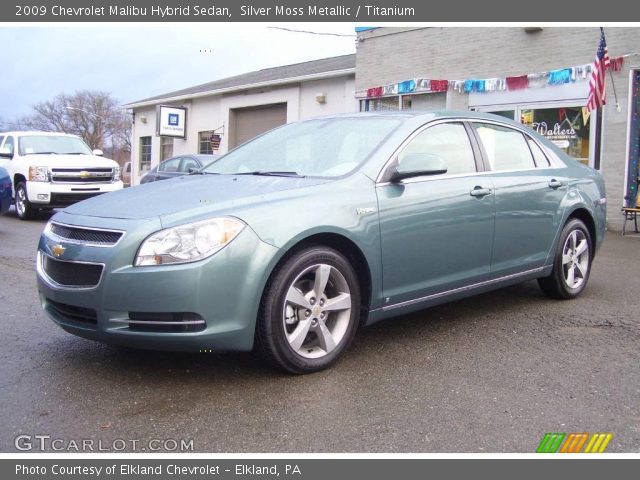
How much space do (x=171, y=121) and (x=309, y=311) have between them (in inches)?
889

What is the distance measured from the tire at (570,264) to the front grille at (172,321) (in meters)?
3.32

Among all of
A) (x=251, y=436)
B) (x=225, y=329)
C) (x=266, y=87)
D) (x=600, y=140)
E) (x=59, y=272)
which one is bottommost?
(x=251, y=436)

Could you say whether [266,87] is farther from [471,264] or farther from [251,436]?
[251,436]

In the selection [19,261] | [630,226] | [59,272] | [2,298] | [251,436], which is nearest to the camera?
[251,436]

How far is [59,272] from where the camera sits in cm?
353

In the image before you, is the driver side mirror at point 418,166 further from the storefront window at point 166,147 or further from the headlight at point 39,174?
the storefront window at point 166,147

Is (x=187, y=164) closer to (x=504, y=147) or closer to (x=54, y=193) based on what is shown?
(x=54, y=193)

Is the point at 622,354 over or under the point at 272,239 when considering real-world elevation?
under

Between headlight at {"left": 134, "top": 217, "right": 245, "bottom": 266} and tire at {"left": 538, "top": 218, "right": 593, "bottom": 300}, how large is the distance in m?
3.19

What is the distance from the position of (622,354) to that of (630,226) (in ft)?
28.7

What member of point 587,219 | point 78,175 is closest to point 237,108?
point 78,175

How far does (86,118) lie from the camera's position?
66.1 metres

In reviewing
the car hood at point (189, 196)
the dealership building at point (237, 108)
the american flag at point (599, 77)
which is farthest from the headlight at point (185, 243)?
the dealership building at point (237, 108)

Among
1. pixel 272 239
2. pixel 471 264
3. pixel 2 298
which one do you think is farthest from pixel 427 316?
pixel 2 298
